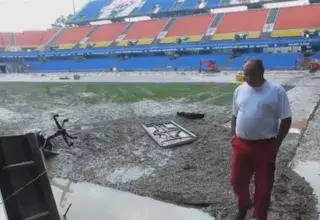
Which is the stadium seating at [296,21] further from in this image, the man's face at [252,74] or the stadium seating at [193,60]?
the man's face at [252,74]

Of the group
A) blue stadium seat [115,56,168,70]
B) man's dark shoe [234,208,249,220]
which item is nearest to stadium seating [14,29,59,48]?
blue stadium seat [115,56,168,70]

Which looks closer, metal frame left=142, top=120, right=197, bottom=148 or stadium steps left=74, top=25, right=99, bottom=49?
metal frame left=142, top=120, right=197, bottom=148

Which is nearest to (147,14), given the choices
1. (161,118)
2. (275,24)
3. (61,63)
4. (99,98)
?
(61,63)

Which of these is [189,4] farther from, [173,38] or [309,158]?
[309,158]

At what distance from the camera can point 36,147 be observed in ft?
10.5

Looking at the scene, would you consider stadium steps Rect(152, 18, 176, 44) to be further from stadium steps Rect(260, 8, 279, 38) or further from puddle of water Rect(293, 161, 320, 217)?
puddle of water Rect(293, 161, 320, 217)

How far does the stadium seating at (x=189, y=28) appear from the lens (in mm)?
36781

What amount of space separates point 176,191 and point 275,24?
32.5 m

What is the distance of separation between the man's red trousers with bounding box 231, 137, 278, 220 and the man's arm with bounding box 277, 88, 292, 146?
100mm

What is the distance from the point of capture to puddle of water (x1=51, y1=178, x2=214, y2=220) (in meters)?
3.58

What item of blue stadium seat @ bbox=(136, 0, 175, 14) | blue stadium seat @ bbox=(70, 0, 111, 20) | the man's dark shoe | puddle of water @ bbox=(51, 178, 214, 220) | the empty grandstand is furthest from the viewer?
blue stadium seat @ bbox=(70, 0, 111, 20)

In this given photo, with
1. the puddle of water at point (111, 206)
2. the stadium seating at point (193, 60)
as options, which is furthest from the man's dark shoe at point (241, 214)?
the stadium seating at point (193, 60)

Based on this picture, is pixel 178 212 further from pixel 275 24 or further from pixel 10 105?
pixel 275 24

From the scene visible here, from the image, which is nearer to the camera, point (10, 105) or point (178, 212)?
point (178, 212)
